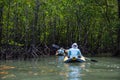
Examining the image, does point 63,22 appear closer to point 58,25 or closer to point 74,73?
point 58,25

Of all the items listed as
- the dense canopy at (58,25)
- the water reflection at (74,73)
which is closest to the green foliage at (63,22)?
the dense canopy at (58,25)

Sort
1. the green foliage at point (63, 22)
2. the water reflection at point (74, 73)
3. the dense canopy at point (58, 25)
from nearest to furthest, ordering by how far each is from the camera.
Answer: the water reflection at point (74, 73) < the dense canopy at point (58, 25) < the green foliage at point (63, 22)

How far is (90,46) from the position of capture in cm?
3269

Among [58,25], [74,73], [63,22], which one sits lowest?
[74,73]

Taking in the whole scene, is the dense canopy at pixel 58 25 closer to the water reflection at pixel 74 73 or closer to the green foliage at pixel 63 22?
the green foliage at pixel 63 22

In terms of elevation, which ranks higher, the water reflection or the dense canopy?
the dense canopy

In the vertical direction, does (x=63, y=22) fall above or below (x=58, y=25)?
above

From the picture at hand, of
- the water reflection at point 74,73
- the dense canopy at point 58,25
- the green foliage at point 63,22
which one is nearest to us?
the water reflection at point 74,73

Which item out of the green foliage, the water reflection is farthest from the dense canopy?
the water reflection

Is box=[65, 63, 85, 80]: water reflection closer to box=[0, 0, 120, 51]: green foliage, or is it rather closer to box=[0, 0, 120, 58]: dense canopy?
box=[0, 0, 120, 58]: dense canopy

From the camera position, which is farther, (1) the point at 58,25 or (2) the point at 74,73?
(1) the point at 58,25

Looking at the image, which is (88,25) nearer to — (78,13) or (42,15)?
(78,13)

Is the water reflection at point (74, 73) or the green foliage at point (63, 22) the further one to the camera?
the green foliage at point (63, 22)

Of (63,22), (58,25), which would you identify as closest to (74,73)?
(58,25)
